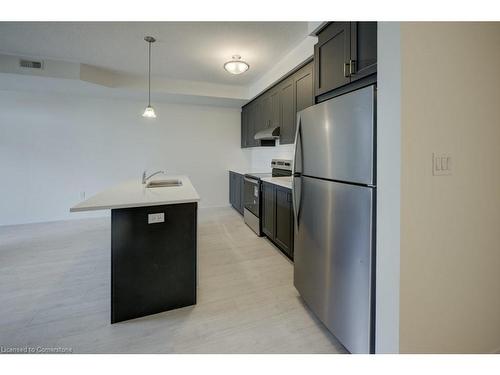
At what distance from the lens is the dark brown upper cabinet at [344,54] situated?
145cm

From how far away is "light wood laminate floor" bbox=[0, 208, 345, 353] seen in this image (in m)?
1.55

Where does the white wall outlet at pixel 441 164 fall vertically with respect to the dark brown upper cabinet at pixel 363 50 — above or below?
below

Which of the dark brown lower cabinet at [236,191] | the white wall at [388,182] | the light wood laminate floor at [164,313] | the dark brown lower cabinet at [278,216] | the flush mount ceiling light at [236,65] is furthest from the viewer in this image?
the dark brown lower cabinet at [236,191]

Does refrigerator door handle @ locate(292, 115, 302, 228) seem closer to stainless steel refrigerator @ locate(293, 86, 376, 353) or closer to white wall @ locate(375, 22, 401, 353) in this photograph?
stainless steel refrigerator @ locate(293, 86, 376, 353)

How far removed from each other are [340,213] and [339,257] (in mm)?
289

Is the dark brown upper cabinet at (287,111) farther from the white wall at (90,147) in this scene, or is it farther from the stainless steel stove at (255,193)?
the white wall at (90,147)

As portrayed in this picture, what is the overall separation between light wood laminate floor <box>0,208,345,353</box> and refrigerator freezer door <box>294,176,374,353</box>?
219 millimetres

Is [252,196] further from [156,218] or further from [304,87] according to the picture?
[156,218]

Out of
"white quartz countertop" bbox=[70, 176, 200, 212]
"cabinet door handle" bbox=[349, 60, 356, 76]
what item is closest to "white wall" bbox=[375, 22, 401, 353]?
"cabinet door handle" bbox=[349, 60, 356, 76]

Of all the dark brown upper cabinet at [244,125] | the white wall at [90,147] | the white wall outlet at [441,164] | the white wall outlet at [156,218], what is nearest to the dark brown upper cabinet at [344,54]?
the white wall outlet at [441,164]

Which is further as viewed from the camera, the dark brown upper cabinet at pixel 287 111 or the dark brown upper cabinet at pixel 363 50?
the dark brown upper cabinet at pixel 287 111

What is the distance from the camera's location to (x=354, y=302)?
4.50ft

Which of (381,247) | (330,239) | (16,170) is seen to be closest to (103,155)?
(16,170)

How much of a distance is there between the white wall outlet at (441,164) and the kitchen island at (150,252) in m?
1.57
